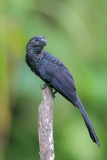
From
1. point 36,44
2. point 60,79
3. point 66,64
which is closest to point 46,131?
point 60,79

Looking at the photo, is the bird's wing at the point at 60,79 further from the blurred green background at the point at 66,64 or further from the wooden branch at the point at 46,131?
the blurred green background at the point at 66,64

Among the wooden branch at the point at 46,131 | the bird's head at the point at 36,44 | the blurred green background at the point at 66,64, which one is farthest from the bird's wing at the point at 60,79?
the blurred green background at the point at 66,64

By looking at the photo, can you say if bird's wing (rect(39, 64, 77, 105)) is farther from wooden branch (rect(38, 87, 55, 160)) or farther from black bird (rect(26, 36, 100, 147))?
wooden branch (rect(38, 87, 55, 160))

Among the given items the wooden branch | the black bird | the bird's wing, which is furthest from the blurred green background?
the wooden branch

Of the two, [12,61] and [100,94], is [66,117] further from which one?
[12,61]

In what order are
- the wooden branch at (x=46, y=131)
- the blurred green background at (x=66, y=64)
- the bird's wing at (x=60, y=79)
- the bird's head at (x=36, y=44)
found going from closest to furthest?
the wooden branch at (x=46, y=131)
the bird's wing at (x=60, y=79)
the bird's head at (x=36, y=44)
the blurred green background at (x=66, y=64)

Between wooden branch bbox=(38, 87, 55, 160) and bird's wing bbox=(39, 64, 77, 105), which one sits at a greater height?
bird's wing bbox=(39, 64, 77, 105)

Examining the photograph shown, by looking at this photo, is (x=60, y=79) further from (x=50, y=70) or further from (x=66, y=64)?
(x=66, y=64)
